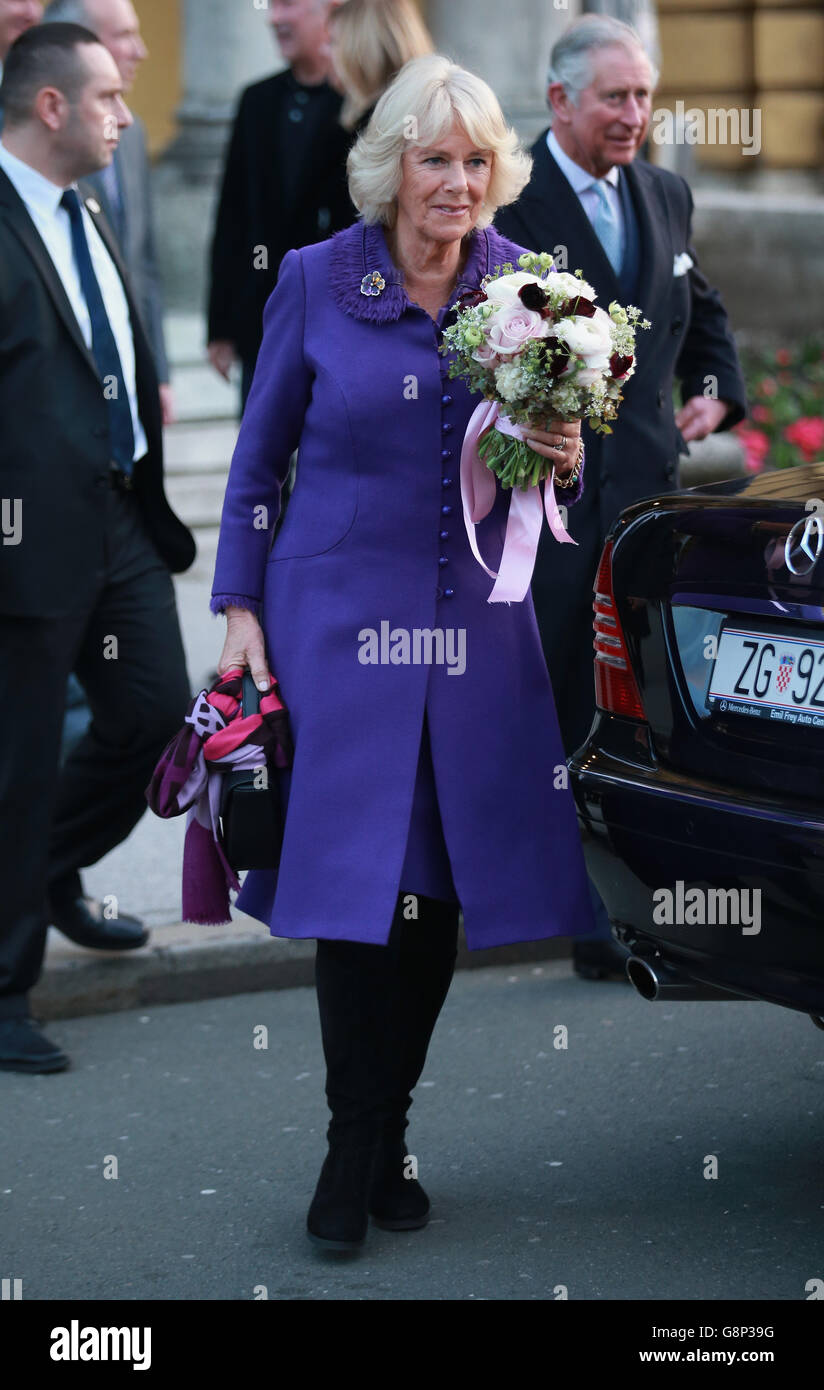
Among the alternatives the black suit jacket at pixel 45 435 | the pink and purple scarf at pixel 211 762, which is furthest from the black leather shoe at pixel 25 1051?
the pink and purple scarf at pixel 211 762

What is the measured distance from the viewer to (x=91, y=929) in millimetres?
5559

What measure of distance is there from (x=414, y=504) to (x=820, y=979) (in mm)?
1036

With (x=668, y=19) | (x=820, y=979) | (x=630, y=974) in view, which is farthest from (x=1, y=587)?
(x=668, y=19)

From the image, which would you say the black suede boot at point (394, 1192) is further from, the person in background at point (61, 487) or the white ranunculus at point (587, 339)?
the white ranunculus at point (587, 339)

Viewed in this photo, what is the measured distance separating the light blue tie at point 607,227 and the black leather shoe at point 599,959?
1.64 metres

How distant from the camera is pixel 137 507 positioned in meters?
5.28

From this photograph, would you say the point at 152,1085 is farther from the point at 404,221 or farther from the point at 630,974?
the point at 404,221

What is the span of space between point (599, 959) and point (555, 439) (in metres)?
2.17

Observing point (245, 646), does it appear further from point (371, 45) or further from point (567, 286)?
point (371, 45)

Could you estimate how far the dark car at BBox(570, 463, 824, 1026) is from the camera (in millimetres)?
3568

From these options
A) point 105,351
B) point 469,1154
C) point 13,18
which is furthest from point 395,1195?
point 13,18

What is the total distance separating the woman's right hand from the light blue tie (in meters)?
1.88

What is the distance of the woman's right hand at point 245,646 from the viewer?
386 centimetres

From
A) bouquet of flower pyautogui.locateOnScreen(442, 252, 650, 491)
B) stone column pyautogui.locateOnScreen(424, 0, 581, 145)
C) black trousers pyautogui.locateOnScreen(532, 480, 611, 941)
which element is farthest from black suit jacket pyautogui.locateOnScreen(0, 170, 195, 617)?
stone column pyautogui.locateOnScreen(424, 0, 581, 145)
